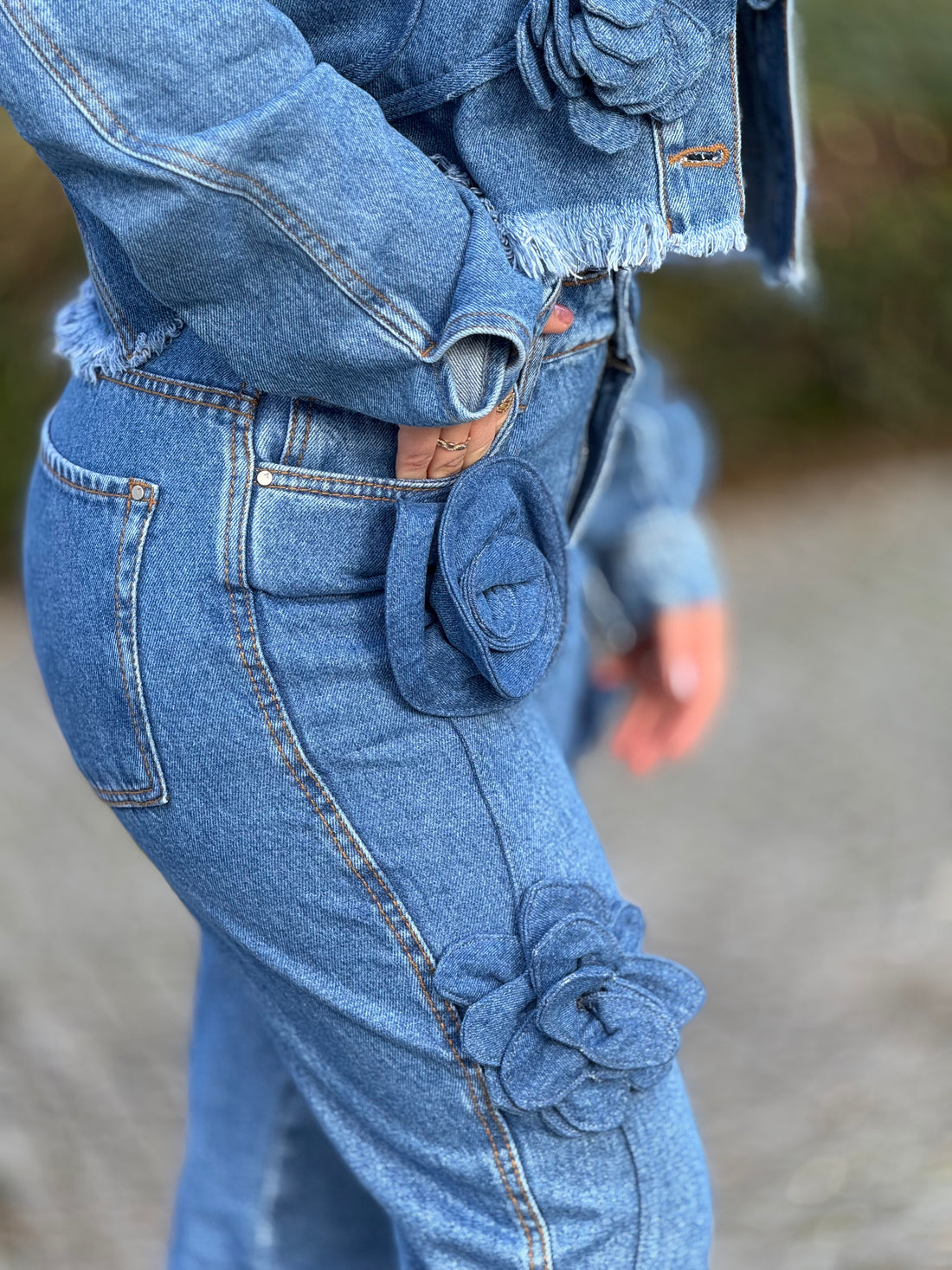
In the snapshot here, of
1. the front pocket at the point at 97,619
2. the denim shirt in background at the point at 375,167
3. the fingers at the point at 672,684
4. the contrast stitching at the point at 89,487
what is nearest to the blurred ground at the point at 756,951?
the fingers at the point at 672,684

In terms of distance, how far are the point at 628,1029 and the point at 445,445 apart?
42 cm

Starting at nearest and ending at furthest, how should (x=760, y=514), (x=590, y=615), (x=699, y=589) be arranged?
1. (x=699, y=589)
2. (x=590, y=615)
3. (x=760, y=514)

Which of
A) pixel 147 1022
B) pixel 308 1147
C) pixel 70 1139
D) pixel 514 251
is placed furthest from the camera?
pixel 147 1022

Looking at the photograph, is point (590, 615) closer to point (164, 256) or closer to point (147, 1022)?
point (164, 256)

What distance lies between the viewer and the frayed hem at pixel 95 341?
3.18ft

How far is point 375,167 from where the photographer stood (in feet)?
2.76

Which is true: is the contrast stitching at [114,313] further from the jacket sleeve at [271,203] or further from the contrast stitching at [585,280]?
the contrast stitching at [585,280]

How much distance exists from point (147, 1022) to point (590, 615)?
1.36 meters

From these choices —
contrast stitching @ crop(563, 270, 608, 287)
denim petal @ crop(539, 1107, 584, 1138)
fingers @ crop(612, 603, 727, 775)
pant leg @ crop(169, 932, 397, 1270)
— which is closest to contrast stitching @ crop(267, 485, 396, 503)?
contrast stitching @ crop(563, 270, 608, 287)

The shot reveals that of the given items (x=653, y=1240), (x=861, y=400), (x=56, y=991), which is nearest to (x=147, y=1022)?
(x=56, y=991)

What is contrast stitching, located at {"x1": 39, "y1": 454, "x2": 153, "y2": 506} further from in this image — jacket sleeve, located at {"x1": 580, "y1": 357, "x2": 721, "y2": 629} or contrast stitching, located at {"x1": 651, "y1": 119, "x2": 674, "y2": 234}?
jacket sleeve, located at {"x1": 580, "y1": 357, "x2": 721, "y2": 629}

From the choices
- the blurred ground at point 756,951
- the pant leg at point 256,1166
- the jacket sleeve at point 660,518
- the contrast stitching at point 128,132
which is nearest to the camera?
the contrast stitching at point 128,132

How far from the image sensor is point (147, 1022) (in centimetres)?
251

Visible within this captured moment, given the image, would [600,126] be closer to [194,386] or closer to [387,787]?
[194,386]
